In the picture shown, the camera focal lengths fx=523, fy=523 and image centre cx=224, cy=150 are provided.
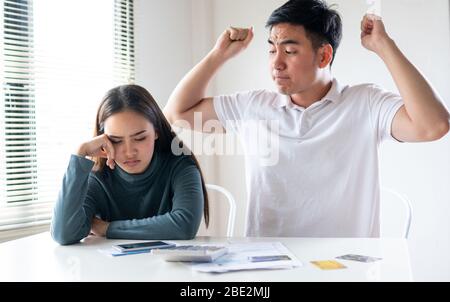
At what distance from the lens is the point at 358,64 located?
264 centimetres

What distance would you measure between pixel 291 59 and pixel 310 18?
15 cm

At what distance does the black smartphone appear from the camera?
1.29 meters

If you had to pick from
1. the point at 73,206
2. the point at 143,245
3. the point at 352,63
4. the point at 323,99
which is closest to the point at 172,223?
the point at 143,245

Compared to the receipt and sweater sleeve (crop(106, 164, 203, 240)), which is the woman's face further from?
the receipt

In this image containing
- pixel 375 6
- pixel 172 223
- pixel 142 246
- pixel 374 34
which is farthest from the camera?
pixel 375 6

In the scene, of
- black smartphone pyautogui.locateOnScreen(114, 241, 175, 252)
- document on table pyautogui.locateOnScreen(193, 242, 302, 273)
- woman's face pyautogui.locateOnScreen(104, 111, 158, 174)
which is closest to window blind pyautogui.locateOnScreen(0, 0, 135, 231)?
woman's face pyautogui.locateOnScreen(104, 111, 158, 174)

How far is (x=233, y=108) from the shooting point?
185 cm

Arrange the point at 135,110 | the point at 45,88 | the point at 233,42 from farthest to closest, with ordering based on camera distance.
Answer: the point at 45,88, the point at 233,42, the point at 135,110

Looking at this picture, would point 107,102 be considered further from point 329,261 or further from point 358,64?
point 358,64

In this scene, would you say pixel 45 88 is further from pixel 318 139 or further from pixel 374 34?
pixel 374 34

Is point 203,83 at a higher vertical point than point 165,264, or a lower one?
higher

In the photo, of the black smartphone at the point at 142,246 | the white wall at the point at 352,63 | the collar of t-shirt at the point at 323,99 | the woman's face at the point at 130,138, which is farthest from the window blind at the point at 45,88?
the collar of t-shirt at the point at 323,99

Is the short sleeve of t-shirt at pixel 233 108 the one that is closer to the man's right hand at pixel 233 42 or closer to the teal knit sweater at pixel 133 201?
the man's right hand at pixel 233 42

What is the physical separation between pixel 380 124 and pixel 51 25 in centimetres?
152
